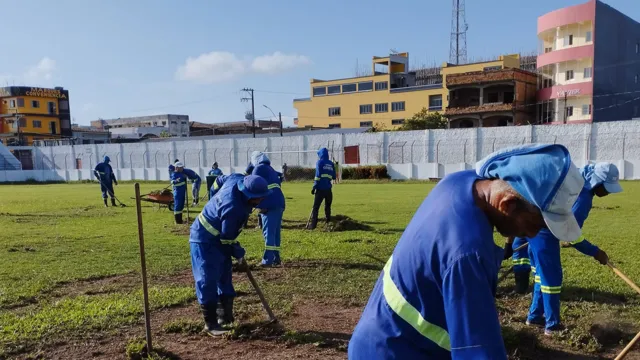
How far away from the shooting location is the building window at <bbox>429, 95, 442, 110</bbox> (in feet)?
203

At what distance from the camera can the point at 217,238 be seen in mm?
5133

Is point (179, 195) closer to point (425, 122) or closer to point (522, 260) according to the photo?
point (522, 260)

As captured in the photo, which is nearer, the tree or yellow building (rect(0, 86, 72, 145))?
the tree

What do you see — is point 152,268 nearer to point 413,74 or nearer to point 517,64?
point 517,64

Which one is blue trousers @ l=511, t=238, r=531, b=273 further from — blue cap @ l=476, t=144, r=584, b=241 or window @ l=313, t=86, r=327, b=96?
window @ l=313, t=86, r=327, b=96

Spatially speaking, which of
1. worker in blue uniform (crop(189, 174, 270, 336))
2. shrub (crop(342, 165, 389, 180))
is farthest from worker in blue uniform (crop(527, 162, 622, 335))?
shrub (crop(342, 165, 389, 180))

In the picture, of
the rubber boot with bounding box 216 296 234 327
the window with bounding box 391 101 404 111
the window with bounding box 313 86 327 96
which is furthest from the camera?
the window with bounding box 313 86 327 96

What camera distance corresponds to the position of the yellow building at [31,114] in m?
65.9

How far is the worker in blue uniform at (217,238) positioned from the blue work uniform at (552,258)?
286 centimetres

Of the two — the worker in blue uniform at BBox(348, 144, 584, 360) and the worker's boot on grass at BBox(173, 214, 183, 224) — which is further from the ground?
the worker in blue uniform at BBox(348, 144, 584, 360)

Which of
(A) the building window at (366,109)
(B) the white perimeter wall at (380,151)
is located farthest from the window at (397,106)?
(B) the white perimeter wall at (380,151)

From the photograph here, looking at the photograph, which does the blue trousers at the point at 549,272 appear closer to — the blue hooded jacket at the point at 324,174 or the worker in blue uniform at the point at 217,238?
the worker in blue uniform at the point at 217,238

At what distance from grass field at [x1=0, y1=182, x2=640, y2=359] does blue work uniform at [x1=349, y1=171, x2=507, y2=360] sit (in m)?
3.08

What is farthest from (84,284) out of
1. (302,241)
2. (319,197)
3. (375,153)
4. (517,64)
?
(517,64)
